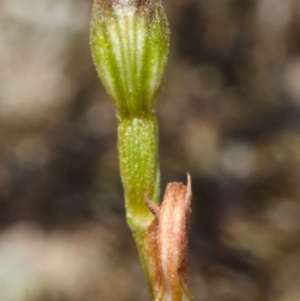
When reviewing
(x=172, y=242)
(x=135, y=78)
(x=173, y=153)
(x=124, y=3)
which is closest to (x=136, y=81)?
(x=135, y=78)

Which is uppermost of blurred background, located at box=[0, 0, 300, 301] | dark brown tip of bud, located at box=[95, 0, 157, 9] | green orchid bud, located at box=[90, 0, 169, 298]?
dark brown tip of bud, located at box=[95, 0, 157, 9]

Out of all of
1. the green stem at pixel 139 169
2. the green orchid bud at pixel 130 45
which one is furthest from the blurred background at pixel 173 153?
the green orchid bud at pixel 130 45

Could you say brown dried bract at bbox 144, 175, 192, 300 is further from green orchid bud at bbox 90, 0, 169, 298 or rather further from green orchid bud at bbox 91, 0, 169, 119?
green orchid bud at bbox 91, 0, 169, 119

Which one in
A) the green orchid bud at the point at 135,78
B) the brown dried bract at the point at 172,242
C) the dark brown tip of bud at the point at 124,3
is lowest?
the brown dried bract at the point at 172,242

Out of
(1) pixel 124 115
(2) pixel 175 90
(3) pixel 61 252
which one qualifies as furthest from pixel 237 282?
(1) pixel 124 115

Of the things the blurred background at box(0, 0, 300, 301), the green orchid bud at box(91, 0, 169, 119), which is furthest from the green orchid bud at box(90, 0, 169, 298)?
the blurred background at box(0, 0, 300, 301)

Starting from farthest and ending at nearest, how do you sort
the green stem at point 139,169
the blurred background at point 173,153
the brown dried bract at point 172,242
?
Result: the blurred background at point 173,153 < the green stem at point 139,169 < the brown dried bract at point 172,242

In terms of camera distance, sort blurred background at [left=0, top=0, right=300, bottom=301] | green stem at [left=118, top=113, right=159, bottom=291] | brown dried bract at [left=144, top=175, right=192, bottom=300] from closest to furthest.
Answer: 1. brown dried bract at [left=144, top=175, right=192, bottom=300]
2. green stem at [left=118, top=113, right=159, bottom=291]
3. blurred background at [left=0, top=0, right=300, bottom=301]

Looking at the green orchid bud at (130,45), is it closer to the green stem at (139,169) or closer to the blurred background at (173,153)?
the green stem at (139,169)
